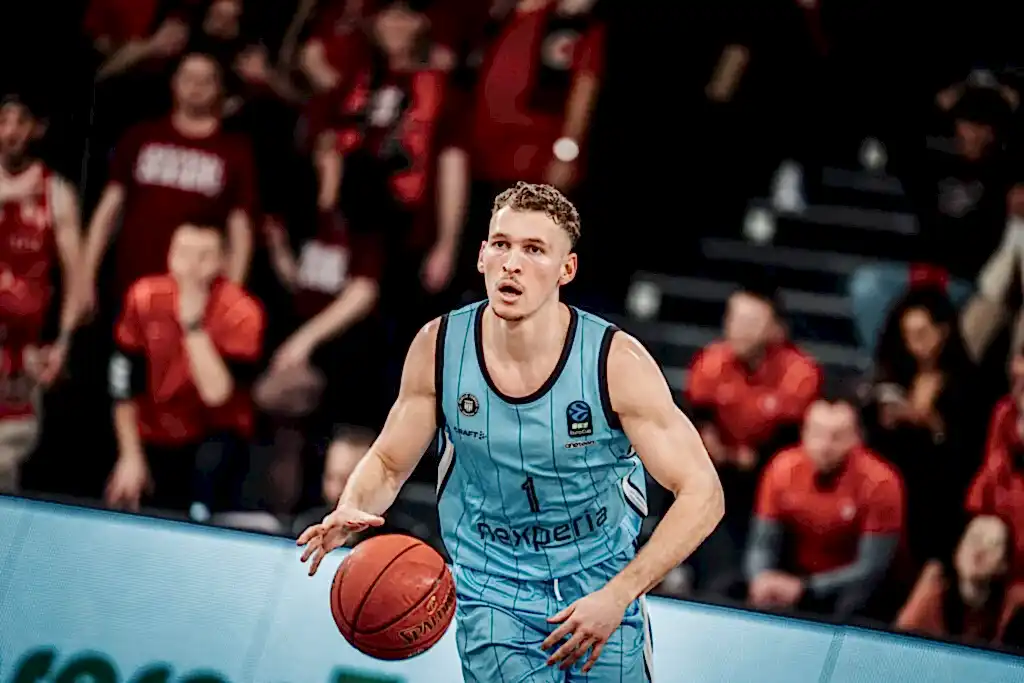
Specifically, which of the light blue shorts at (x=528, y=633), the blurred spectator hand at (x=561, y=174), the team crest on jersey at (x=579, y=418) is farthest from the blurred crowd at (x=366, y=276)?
the team crest on jersey at (x=579, y=418)

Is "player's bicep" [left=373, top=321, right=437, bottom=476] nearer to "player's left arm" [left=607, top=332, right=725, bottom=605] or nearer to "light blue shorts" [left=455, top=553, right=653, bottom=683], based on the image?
"light blue shorts" [left=455, top=553, right=653, bottom=683]

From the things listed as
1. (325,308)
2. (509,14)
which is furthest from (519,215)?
(509,14)

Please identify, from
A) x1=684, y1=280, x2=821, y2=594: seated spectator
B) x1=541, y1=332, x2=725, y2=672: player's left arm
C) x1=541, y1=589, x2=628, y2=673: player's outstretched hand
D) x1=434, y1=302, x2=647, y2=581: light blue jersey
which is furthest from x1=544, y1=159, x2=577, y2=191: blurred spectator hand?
x1=541, y1=589, x2=628, y2=673: player's outstretched hand

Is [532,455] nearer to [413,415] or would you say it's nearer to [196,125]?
[413,415]

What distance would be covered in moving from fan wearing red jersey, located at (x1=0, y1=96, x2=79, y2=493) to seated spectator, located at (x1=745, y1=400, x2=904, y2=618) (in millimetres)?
3146

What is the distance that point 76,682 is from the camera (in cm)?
438

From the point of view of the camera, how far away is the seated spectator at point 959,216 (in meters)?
5.98

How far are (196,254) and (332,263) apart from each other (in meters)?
0.58

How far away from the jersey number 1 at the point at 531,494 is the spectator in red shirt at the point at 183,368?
266cm

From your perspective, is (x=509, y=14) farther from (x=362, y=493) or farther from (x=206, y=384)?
(x=362, y=493)

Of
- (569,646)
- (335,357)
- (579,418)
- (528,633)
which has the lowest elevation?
(528,633)

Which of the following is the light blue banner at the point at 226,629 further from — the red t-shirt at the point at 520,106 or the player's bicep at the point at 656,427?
the red t-shirt at the point at 520,106

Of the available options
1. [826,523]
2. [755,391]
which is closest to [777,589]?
[826,523]

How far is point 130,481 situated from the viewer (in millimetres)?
5887
